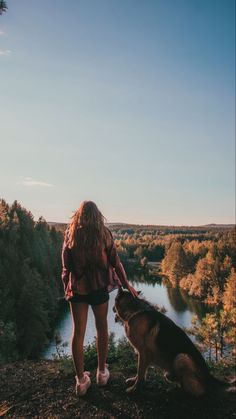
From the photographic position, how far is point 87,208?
5363 mm

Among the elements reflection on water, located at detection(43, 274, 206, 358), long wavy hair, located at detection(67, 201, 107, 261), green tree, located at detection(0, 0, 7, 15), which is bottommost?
reflection on water, located at detection(43, 274, 206, 358)

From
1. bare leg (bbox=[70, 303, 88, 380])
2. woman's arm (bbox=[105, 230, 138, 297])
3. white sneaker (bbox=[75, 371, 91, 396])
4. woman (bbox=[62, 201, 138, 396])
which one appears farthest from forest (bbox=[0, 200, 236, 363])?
white sneaker (bbox=[75, 371, 91, 396])

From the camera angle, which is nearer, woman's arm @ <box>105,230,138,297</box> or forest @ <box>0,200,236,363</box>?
woman's arm @ <box>105,230,138,297</box>

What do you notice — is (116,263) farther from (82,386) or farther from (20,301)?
(20,301)

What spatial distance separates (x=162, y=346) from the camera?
5402 mm

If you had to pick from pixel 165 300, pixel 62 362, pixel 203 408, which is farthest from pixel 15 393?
pixel 165 300

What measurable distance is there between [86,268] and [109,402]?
1.88 metres

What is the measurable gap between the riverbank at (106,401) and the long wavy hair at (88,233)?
2.01 metres

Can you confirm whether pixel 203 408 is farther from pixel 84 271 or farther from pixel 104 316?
pixel 84 271

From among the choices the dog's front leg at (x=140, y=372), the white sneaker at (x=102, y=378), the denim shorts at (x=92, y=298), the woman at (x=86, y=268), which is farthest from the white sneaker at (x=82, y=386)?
the denim shorts at (x=92, y=298)

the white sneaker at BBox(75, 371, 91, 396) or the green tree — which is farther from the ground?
the green tree

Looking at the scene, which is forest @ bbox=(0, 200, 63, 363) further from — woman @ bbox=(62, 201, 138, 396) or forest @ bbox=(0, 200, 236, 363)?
woman @ bbox=(62, 201, 138, 396)

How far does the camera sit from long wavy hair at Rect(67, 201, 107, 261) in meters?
5.30

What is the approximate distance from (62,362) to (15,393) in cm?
123
